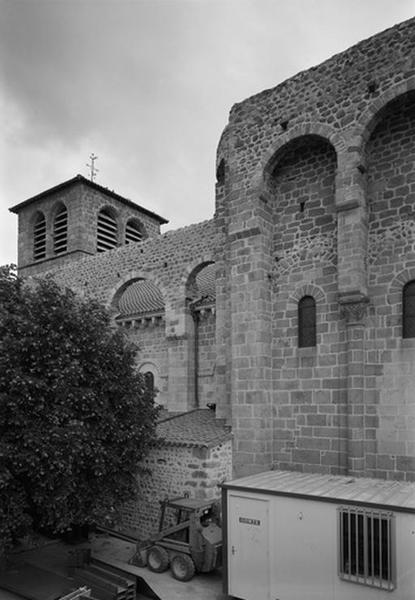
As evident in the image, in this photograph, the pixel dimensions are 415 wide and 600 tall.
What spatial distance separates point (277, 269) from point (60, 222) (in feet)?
76.7

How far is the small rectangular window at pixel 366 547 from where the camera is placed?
292 inches

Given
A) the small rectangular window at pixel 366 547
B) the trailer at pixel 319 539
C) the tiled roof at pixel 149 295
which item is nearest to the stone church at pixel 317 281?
the trailer at pixel 319 539

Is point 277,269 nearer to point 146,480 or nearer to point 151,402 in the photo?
point 151,402

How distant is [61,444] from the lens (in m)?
9.37

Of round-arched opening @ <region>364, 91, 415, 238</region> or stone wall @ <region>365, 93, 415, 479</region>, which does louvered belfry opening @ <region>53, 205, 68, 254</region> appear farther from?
stone wall @ <region>365, 93, 415, 479</region>

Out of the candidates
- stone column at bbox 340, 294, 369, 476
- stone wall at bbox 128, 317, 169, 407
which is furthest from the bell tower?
stone column at bbox 340, 294, 369, 476

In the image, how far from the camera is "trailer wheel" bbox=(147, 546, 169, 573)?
10.1 meters

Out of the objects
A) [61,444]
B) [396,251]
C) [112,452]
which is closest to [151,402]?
[112,452]

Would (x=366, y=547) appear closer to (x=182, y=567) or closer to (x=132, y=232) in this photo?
(x=182, y=567)

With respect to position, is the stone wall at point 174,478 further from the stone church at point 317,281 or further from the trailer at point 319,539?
the trailer at point 319,539

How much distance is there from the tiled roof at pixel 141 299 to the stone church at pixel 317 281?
677 cm

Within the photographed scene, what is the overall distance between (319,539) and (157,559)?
12.7 feet

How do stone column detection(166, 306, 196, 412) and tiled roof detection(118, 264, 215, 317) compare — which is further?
tiled roof detection(118, 264, 215, 317)

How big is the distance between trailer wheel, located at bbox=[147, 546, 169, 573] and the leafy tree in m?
1.23
